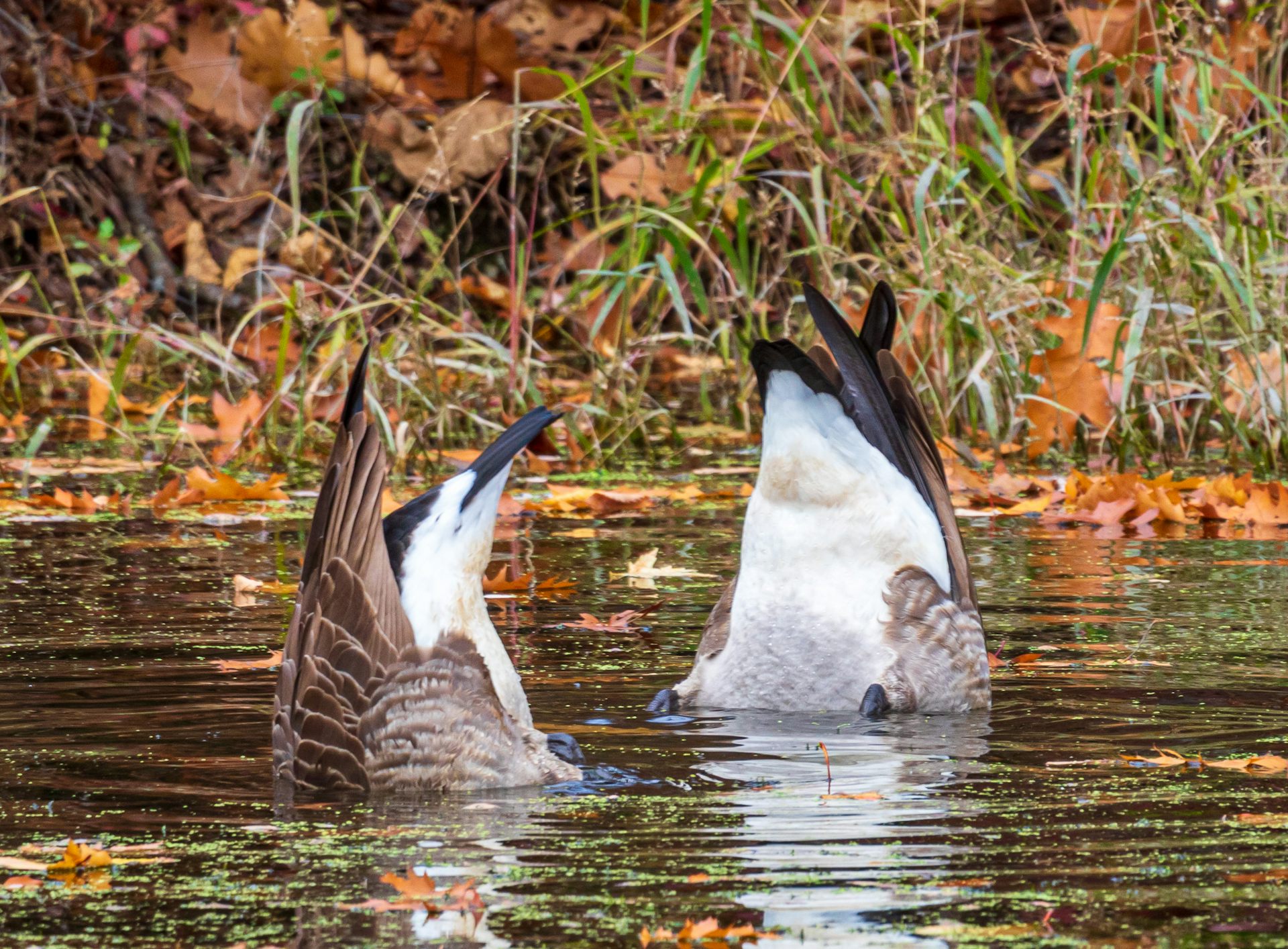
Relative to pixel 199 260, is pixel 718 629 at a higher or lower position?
lower

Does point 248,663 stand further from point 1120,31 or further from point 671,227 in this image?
point 1120,31

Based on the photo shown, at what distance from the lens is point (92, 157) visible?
1275 cm

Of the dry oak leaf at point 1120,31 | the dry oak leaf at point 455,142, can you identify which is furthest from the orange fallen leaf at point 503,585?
the dry oak leaf at point 455,142

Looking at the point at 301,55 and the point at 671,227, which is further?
the point at 301,55

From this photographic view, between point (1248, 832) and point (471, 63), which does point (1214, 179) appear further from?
point (471, 63)

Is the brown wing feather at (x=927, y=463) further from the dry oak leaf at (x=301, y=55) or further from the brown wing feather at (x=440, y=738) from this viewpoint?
the dry oak leaf at (x=301, y=55)

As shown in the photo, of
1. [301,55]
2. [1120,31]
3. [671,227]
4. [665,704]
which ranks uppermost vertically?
[301,55]

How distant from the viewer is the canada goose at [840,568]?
4.41m

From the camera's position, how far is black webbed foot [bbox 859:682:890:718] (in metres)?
4.30

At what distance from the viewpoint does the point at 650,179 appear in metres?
9.04

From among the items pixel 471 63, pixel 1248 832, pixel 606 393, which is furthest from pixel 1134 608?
pixel 471 63

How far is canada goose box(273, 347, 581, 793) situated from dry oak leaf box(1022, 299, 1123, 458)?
12.9 ft

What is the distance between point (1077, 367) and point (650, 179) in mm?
2467

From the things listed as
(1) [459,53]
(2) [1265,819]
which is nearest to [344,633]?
(2) [1265,819]
